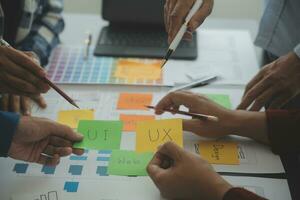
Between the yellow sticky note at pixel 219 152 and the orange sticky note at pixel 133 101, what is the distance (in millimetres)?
210

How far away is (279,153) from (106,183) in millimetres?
388

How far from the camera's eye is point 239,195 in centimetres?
66

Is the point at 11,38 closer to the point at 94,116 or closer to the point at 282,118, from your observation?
the point at 94,116

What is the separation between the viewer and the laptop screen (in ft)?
4.05

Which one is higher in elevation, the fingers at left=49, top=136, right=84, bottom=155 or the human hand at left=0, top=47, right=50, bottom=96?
the human hand at left=0, top=47, right=50, bottom=96

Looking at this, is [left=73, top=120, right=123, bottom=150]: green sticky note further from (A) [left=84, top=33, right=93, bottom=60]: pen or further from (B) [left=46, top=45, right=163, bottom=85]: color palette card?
(A) [left=84, top=33, right=93, bottom=60]: pen

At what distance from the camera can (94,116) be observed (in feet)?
3.06

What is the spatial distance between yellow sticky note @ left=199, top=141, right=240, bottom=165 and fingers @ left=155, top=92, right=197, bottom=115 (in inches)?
4.0

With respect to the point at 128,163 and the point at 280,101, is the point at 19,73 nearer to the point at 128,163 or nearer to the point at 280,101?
the point at 128,163

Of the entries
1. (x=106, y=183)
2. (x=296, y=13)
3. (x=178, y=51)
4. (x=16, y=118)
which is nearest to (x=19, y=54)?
(x=16, y=118)

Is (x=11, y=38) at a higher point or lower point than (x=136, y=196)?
higher

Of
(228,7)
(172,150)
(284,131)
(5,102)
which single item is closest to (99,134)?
(172,150)

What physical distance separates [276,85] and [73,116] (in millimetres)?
508

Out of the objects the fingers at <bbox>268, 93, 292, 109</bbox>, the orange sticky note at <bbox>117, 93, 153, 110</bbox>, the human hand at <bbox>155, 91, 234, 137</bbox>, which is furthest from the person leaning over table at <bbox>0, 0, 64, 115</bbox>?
the fingers at <bbox>268, 93, 292, 109</bbox>
